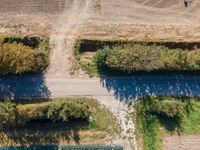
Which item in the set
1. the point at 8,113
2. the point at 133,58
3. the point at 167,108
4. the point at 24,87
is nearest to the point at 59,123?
the point at 24,87

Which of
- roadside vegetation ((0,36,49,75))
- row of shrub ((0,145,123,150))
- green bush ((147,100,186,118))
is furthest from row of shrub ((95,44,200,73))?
row of shrub ((0,145,123,150))

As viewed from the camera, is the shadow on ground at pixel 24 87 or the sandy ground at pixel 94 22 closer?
the shadow on ground at pixel 24 87

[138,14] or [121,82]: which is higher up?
[138,14]

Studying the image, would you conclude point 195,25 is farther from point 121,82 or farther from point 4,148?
point 4,148

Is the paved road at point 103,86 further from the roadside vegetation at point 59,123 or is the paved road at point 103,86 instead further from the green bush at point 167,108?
the green bush at point 167,108

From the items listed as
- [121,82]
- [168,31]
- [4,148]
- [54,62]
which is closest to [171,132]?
[121,82]

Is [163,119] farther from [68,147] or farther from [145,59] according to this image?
[68,147]

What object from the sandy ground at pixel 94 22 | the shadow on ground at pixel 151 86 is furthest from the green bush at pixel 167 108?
the sandy ground at pixel 94 22
